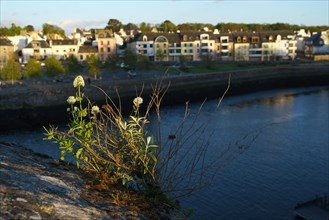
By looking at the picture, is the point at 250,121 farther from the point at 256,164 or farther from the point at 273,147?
the point at 256,164

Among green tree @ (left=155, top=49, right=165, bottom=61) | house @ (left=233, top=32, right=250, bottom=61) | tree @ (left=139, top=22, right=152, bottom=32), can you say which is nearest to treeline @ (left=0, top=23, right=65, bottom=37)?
tree @ (left=139, top=22, right=152, bottom=32)

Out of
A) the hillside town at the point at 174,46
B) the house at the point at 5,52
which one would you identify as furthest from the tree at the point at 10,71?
the hillside town at the point at 174,46

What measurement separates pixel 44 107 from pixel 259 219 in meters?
40.2

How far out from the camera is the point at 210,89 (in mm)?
69375

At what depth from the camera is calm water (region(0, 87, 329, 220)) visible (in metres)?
21.6

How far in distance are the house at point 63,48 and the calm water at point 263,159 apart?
4941cm

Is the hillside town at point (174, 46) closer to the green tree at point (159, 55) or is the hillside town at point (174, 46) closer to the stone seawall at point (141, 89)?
the green tree at point (159, 55)

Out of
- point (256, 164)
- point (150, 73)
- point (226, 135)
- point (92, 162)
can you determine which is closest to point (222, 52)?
point (150, 73)

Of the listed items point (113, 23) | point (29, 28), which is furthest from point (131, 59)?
point (113, 23)

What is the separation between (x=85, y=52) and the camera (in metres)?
Result: 90.5

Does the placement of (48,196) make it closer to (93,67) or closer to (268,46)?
(93,67)

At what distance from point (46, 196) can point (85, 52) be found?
3484 inches

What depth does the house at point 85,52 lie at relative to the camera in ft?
296

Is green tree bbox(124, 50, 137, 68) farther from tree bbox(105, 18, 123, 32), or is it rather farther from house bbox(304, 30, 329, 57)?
tree bbox(105, 18, 123, 32)
